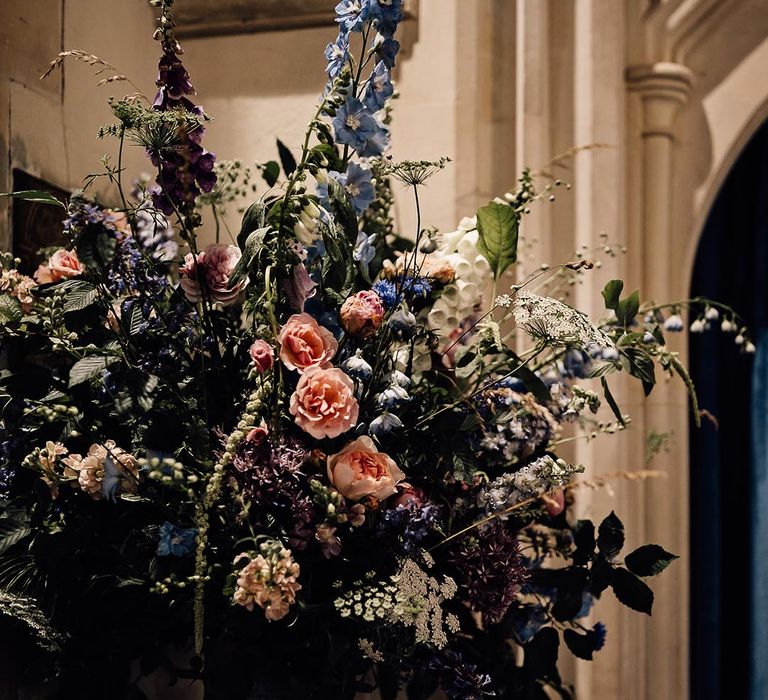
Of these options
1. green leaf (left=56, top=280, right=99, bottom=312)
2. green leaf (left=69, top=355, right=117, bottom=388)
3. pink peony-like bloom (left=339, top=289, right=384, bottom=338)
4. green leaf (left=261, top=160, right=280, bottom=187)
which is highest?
green leaf (left=261, top=160, right=280, bottom=187)

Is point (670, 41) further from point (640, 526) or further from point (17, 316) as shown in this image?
point (17, 316)

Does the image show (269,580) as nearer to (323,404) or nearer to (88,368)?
(323,404)

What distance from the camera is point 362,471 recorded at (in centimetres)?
110

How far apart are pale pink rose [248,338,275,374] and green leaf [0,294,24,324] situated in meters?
0.28

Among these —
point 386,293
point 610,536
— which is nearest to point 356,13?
point 386,293

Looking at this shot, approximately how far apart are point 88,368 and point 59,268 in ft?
0.73

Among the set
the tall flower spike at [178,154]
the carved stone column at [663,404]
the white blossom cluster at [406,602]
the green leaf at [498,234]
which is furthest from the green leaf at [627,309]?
the carved stone column at [663,404]

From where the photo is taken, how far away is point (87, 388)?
124cm

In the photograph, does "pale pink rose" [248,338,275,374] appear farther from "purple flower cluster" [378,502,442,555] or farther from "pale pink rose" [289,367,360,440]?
"purple flower cluster" [378,502,442,555]

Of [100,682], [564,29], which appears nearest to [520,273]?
[564,29]

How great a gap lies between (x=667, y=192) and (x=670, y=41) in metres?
0.28

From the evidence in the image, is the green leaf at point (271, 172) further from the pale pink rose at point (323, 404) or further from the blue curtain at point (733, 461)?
the blue curtain at point (733, 461)

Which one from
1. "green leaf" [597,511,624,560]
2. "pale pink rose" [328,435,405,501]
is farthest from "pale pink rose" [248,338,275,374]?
"green leaf" [597,511,624,560]

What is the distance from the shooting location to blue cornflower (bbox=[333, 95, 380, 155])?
1198mm
